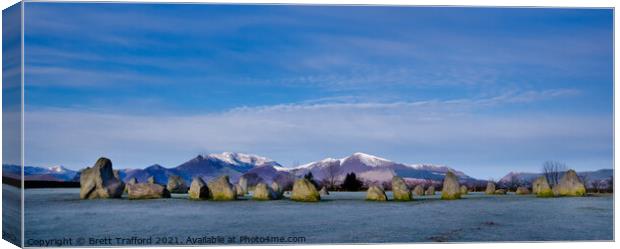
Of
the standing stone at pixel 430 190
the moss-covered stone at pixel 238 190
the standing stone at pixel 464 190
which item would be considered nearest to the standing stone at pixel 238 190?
the moss-covered stone at pixel 238 190

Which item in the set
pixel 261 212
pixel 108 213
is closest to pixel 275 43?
pixel 261 212

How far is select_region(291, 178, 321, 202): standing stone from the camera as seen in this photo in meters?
15.5

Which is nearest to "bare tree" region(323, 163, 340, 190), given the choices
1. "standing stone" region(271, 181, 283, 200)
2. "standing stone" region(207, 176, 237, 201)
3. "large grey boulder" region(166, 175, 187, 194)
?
"standing stone" region(271, 181, 283, 200)

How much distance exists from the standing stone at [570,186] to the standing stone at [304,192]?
3.64m

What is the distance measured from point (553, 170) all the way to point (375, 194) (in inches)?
107

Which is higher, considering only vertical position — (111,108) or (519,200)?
(111,108)

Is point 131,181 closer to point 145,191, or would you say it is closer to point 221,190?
point 145,191

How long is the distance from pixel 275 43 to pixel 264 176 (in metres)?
1.99

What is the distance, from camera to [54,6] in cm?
1423

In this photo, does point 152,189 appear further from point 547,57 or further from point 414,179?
point 547,57

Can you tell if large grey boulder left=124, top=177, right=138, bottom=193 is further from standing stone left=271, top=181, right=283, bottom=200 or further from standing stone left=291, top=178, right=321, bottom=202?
standing stone left=291, top=178, right=321, bottom=202

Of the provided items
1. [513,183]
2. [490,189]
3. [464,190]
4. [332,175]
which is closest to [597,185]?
[513,183]

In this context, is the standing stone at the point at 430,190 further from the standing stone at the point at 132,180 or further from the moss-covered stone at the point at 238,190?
the standing stone at the point at 132,180

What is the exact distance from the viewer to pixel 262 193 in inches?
623
